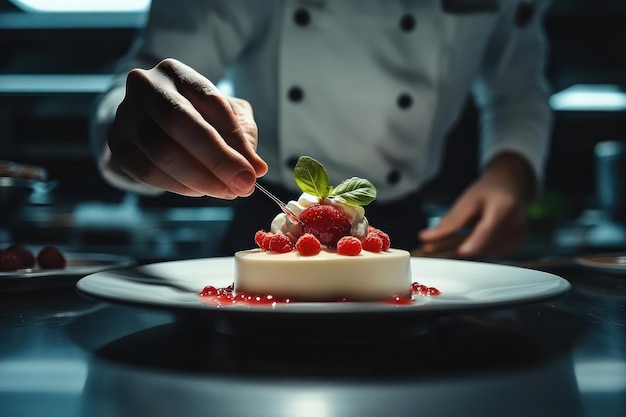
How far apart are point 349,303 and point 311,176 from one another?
390 mm

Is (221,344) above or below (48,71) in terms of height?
below

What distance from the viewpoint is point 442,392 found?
0.59 metres

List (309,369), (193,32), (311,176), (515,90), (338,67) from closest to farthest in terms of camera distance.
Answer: (309,369), (311,176), (193,32), (338,67), (515,90)

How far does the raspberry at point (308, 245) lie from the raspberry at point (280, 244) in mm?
59

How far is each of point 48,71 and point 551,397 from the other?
17.5 feet

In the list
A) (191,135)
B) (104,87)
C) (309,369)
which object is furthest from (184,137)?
(104,87)

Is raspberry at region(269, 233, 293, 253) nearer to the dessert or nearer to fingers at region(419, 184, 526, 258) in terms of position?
the dessert

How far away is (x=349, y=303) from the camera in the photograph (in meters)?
0.90

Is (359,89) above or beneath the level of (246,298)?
above

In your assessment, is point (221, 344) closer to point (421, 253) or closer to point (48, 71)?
point (421, 253)

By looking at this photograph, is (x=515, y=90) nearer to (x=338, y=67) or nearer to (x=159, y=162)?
(x=338, y=67)

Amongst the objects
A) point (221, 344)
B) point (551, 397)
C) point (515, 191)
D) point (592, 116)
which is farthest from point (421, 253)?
point (592, 116)

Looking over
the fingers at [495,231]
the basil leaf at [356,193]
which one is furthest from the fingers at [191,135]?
the fingers at [495,231]

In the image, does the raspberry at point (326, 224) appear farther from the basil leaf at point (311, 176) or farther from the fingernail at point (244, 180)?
the fingernail at point (244, 180)
